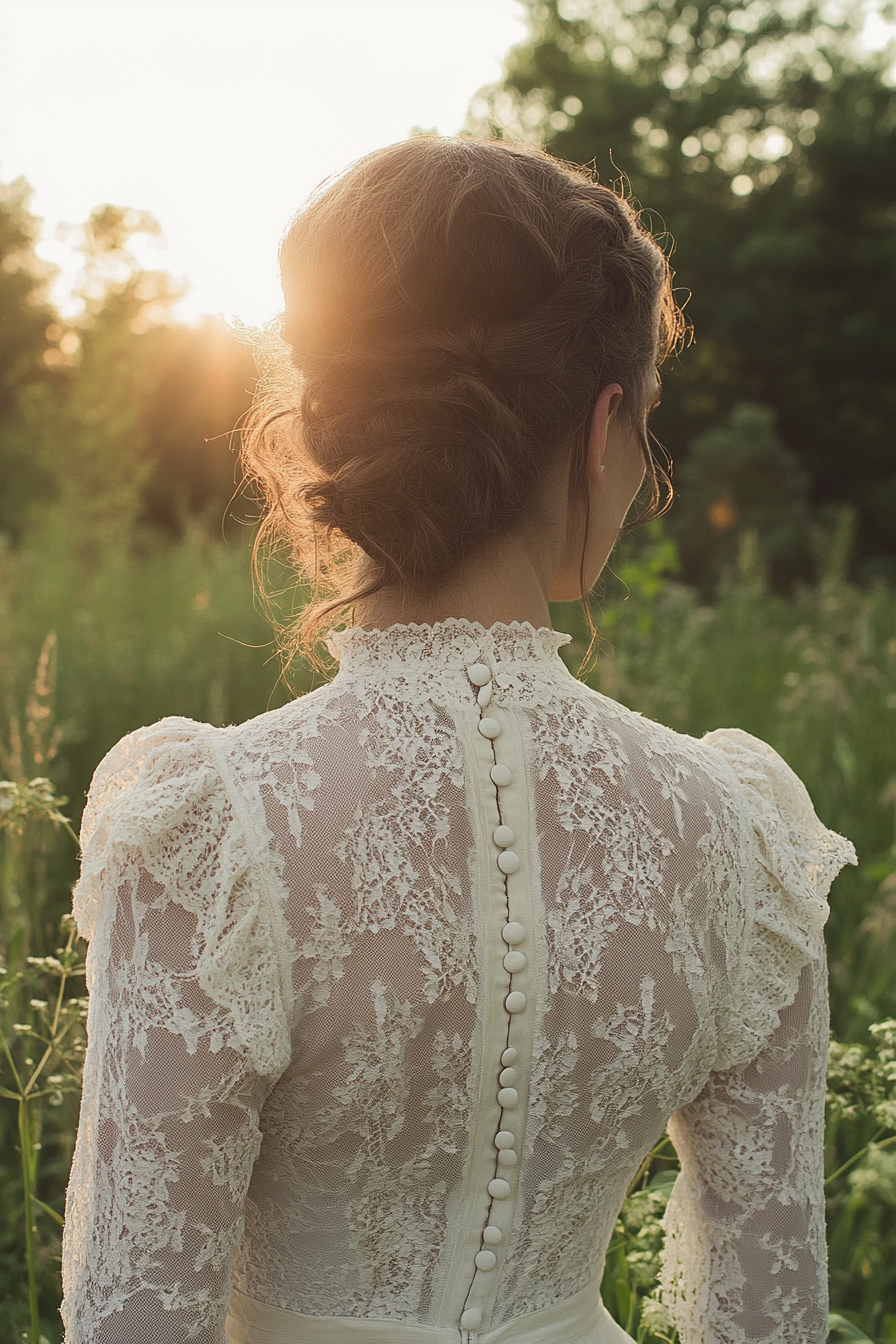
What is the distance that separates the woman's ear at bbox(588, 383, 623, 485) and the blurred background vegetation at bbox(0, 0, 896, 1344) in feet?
1.78

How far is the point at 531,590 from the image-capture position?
1104 mm

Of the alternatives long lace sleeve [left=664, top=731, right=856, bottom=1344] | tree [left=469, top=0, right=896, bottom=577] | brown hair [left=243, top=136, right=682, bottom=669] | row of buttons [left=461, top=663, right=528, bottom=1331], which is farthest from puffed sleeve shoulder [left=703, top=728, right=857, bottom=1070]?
tree [left=469, top=0, right=896, bottom=577]

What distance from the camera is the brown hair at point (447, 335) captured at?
969mm

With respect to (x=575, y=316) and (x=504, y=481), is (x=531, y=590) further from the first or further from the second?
(x=575, y=316)

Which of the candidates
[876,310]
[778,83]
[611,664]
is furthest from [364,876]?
[778,83]

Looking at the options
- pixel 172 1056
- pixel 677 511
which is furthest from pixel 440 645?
pixel 677 511

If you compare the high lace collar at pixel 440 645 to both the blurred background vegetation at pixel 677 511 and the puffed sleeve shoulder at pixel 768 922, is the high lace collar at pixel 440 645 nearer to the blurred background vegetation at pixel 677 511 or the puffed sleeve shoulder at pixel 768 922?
the puffed sleeve shoulder at pixel 768 922

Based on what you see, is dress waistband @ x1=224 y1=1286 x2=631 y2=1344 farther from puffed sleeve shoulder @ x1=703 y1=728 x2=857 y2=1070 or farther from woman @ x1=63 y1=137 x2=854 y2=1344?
puffed sleeve shoulder @ x1=703 y1=728 x2=857 y2=1070

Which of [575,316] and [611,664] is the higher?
[575,316]

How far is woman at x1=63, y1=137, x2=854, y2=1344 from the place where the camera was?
36.0 inches

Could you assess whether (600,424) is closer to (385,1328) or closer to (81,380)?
(385,1328)

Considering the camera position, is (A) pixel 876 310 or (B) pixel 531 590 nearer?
(B) pixel 531 590

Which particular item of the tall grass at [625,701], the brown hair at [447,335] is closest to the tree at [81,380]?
the tall grass at [625,701]

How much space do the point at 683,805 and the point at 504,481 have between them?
1.24 ft
